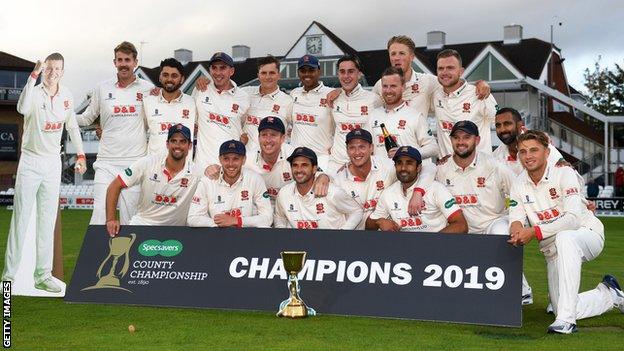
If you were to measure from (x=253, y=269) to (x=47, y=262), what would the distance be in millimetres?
2974

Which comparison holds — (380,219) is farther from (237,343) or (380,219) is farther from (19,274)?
(19,274)

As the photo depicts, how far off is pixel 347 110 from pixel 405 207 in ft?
6.13

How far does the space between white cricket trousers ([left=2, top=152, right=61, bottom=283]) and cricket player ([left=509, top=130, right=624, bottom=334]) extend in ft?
17.6

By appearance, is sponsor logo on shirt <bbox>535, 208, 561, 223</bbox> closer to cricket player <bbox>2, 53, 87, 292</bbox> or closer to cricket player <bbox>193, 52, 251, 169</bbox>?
cricket player <bbox>193, 52, 251, 169</bbox>

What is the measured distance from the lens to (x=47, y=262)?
9648 millimetres

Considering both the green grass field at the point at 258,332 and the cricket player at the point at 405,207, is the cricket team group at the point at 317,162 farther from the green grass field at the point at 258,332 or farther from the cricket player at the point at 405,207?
the green grass field at the point at 258,332

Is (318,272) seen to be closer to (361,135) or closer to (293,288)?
(293,288)

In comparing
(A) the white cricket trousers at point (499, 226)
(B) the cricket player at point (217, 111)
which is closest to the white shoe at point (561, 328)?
(A) the white cricket trousers at point (499, 226)

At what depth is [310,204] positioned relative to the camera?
866 centimetres

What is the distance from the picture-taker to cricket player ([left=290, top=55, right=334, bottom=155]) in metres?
9.98

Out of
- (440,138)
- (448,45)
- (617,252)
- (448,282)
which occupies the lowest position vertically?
(617,252)

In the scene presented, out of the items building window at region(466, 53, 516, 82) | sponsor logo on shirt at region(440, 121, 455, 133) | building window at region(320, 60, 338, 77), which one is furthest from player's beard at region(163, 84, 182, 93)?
building window at region(320, 60, 338, 77)

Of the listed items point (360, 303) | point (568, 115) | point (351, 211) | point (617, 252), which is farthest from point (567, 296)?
point (568, 115)

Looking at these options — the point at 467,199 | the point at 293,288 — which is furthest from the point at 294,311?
the point at 467,199
